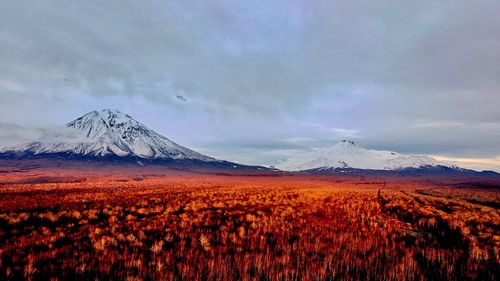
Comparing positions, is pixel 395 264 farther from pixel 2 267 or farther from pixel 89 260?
pixel 2 267

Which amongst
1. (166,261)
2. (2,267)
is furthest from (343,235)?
(2,267)

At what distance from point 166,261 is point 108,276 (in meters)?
1.22

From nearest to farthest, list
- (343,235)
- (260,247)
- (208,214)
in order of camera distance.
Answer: (260,247), (343,235), (208,214)

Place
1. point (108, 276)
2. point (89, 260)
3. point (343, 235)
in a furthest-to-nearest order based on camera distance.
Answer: point (343, 235), point (89, 260), point (108, 276)

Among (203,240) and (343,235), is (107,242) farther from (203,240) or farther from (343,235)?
(343,235)

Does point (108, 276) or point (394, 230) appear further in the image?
point (394, 230)

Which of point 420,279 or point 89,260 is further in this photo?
point 89,260

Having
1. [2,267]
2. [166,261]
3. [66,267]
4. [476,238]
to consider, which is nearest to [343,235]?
[476,238]

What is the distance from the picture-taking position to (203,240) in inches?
316

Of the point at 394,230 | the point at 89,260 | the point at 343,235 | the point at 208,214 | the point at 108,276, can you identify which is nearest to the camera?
the point at 108,276

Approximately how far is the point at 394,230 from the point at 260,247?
5762 mm

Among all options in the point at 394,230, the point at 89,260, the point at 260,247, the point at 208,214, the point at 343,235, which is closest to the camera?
the point at 89,260

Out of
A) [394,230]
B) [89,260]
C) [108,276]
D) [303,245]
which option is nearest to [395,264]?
[303,245]

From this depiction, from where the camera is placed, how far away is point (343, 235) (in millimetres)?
9273
